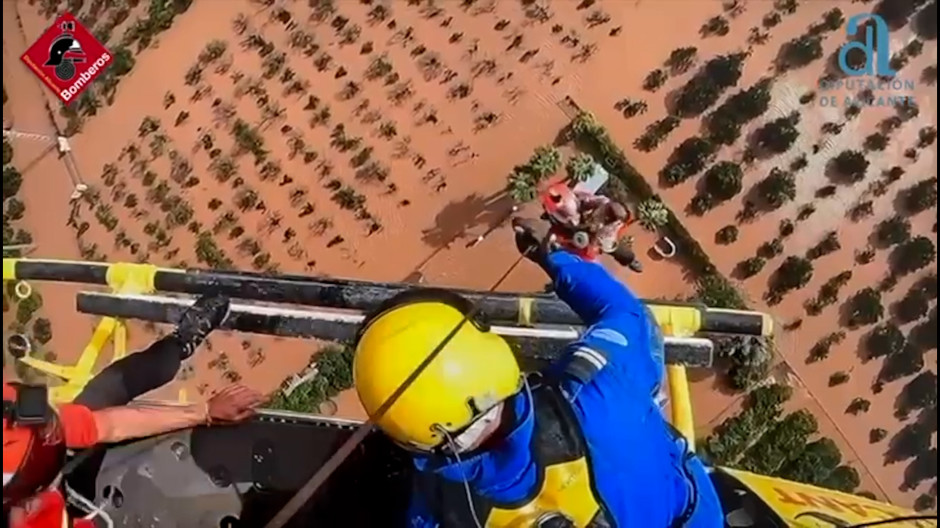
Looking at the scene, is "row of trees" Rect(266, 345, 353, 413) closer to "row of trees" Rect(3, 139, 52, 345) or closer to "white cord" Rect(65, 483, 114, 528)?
"row of trees" Rect(3, 139, 52, 345)

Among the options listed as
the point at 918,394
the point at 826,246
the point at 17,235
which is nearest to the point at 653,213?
the point at 826,246

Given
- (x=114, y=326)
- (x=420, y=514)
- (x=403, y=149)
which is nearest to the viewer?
(x=420, y=514)

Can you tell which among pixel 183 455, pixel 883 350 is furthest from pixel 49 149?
pixel 883 350

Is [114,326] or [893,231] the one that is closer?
[114,326]

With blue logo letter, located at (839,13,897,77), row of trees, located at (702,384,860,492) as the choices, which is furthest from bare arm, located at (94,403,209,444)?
blue logo letter, located at (839,13,897,77)

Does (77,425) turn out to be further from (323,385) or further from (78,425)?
(323,385)

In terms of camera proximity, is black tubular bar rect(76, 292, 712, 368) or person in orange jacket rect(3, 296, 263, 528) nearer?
person in orange jacket rect(3, 296, 263, 528)

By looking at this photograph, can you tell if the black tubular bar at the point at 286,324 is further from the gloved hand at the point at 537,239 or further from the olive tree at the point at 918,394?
the olive tree at the point at 918,394

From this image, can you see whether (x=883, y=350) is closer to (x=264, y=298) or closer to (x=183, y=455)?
(x=264, y=298)

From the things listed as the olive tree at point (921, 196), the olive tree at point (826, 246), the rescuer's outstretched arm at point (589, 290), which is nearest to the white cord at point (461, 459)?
the rescuer's outstretched arm at point (589, 290)
